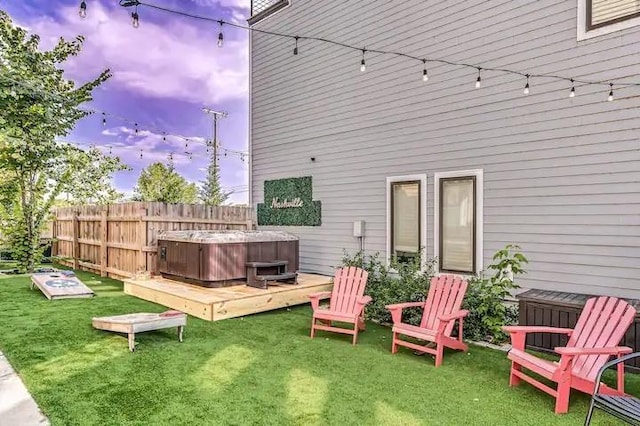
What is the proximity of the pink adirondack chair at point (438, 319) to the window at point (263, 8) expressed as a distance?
→ 7.06 metres

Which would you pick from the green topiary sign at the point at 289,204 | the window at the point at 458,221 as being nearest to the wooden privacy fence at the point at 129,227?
the green topiary sign at the point at 289,204

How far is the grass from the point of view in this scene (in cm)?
310

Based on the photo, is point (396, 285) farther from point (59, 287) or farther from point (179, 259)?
point (59, 287)

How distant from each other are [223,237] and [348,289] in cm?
248

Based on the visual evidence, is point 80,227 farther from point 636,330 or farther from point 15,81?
point 636,330

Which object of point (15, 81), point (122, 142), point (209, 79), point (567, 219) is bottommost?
point (567, 219)

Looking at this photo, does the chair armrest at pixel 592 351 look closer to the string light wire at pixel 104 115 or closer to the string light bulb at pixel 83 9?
the string light bulb at pixel 83 9

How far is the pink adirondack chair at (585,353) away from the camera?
3.22 m

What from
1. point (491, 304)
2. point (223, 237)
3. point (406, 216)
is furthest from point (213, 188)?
point (491, 304)

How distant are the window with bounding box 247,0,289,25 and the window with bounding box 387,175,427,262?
4.85 metres

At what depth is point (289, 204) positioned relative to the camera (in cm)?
898

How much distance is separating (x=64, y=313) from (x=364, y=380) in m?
4.79

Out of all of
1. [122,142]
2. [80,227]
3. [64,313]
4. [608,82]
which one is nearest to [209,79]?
[122,142]

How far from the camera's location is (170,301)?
668 cm
